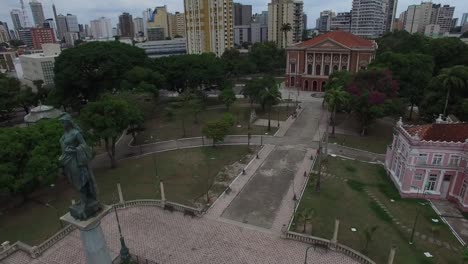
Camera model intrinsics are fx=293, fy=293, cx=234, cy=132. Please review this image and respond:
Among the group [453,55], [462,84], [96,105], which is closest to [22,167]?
[96,105]

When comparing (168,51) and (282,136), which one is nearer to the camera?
(282,136)

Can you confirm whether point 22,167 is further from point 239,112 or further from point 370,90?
point 370,90


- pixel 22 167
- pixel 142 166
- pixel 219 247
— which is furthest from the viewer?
pixel 142 166

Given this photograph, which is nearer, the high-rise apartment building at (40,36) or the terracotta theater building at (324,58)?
the terracotta theater building at (324,58)

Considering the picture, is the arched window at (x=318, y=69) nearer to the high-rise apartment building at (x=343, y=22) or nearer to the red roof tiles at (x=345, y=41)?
the red roof tiles at (x=345, y=41)

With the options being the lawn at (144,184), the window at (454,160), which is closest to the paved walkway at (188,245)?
the lawn at (144,184)

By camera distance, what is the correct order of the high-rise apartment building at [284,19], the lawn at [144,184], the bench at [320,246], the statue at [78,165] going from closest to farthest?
the statue at [78,165] → the bench at [320,246] → the lawn at [144,184] → the high-rise apartment building at [284,19]

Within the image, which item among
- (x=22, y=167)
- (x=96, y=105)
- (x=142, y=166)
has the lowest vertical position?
(x=142, y=166)

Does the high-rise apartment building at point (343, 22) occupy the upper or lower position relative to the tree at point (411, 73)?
upper
